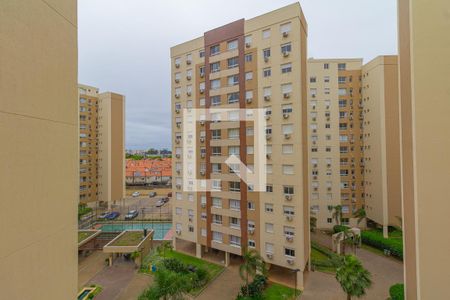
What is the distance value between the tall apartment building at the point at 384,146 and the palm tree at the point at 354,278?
65.3 feet

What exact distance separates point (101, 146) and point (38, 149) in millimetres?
48179

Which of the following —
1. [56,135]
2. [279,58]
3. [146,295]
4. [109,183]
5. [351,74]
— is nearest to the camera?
[56,135]

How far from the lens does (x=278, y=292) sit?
16875 mm

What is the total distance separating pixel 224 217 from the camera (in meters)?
21.4

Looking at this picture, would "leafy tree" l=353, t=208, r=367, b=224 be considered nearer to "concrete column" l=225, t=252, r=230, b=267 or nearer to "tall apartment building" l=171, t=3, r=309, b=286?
"tall apartment building" l=171, t=3, r=309, b=286

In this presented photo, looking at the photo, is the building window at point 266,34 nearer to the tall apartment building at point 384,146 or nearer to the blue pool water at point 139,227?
the tall apartment building at point 384,146

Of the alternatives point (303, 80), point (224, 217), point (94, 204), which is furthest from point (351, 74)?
point (94, 204)

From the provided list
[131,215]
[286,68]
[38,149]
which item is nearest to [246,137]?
[286,68]

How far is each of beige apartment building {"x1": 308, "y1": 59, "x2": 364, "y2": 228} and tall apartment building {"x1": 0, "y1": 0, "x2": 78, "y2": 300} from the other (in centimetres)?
3149

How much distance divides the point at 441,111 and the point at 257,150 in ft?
43.5

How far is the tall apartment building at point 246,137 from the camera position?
18.0m

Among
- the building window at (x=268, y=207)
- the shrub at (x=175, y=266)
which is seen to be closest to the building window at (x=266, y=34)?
the building window at (x=268, y=207)

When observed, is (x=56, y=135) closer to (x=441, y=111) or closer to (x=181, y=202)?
(x=441, y=111)

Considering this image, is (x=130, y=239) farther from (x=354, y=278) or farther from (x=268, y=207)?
(x=354, y=278)
